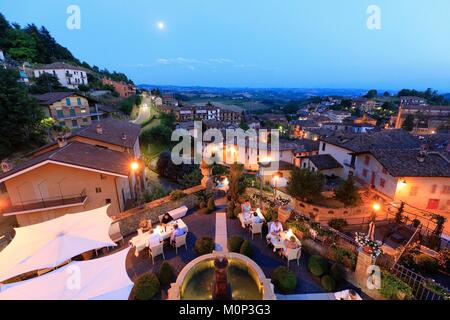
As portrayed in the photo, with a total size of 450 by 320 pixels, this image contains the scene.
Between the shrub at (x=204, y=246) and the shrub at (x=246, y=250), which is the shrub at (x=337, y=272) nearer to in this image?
the shrub at (x=246, y=250)

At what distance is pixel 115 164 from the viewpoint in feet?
48.8

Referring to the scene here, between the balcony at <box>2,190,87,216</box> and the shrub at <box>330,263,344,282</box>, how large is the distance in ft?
46.0

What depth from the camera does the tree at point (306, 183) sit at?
56.3ft

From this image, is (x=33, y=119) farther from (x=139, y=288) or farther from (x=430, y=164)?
(x=430, y=164)

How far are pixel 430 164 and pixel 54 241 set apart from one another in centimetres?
2700

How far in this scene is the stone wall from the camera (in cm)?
1102

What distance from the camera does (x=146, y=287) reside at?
7004 mm

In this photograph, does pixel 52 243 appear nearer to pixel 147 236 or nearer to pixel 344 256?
pixel 147 236

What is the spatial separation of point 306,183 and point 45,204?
18.2 m

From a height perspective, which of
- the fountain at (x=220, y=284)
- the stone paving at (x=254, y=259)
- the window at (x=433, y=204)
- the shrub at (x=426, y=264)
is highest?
the fountain at (x=220, y=284)

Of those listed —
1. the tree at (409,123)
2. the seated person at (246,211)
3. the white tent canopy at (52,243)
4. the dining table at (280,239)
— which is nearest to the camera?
the white tent canopy at (52,243)

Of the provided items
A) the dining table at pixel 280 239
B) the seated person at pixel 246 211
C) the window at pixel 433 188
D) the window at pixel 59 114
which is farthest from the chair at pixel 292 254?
the window at pixel 59 114

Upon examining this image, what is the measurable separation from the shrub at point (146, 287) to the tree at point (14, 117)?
1019 inches

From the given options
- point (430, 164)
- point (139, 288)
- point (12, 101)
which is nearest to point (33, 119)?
point (12, 101)
